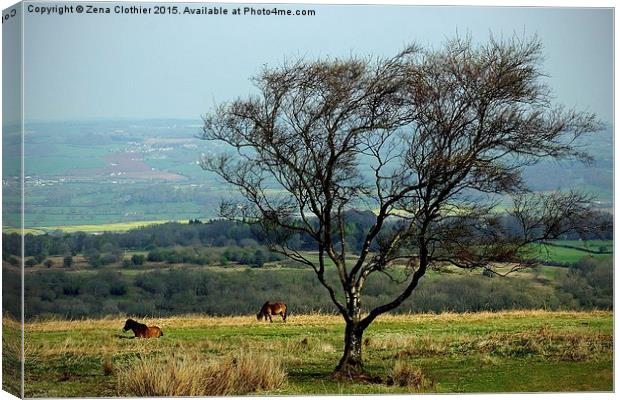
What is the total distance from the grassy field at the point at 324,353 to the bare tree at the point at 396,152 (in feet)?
2.40

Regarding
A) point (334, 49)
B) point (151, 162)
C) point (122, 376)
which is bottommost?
point (122, 376)

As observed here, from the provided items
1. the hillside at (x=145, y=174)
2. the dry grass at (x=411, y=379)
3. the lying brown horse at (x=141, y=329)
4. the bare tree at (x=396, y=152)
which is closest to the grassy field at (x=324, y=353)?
the dry grass at (x=411, y=379)

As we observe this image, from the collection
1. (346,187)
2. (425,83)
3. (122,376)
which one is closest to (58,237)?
(122,376)

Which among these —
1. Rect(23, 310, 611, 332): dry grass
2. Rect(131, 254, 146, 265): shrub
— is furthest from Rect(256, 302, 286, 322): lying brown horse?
Rect(131, 254, 146, 265): shrub

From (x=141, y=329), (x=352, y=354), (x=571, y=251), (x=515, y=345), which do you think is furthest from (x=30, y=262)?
(x=571, y=251)

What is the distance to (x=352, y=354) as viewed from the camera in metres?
24.0

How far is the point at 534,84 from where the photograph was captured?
944 inches

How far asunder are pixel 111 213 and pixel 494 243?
6206 mm

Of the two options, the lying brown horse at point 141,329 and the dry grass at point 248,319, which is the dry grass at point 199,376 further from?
the dry grass at point 248,319

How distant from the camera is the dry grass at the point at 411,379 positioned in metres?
23.9

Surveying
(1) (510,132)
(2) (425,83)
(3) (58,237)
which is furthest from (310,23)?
(3) (58,237)

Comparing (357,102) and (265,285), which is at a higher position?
(357,102)

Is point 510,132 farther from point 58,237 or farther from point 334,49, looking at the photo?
point 58,237

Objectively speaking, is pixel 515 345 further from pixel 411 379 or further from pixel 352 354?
pixel 352 354
